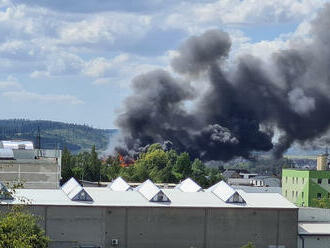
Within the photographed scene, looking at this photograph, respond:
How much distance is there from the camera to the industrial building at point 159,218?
216 feet

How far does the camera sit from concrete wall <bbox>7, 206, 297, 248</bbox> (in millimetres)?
65812

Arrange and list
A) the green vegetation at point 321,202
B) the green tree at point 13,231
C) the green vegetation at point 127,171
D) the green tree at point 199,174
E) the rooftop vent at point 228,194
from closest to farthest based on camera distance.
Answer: the green tree at point 13,231 → the rooftop vent at point 228,194 → the green vegetation at point 321,202 → the green tree at point 199,174 → the green vegetation at point 127,171

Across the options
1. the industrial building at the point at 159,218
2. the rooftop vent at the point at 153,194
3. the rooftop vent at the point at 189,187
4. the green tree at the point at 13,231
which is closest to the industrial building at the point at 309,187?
the rooftop vent at the point at 189,187

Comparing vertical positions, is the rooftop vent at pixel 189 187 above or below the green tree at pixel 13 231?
above

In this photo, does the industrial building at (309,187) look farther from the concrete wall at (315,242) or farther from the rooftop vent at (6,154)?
the concrete wall at (315,242)

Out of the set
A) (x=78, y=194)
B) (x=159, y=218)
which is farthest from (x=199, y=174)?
(x=78, y=194)

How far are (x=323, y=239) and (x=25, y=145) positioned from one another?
42.1 meters

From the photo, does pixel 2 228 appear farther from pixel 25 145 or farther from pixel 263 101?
pixel 263 101

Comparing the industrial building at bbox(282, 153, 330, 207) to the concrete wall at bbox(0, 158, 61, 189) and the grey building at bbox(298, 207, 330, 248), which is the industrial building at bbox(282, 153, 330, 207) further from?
the concrete wall at bbox(0, 158, 61, 189)

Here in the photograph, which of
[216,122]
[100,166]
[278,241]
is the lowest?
[278,241]

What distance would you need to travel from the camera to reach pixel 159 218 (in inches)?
2677

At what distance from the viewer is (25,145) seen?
3996 inches

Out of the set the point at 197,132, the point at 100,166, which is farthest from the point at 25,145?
the point at 197,132

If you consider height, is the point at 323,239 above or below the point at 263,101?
below
